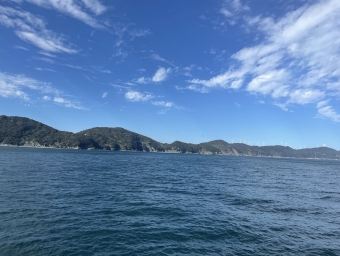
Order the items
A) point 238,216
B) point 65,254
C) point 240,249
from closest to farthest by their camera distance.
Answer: point 65,254 → point 240,249 → point 238,216

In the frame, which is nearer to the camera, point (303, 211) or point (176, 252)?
point (176, 252)

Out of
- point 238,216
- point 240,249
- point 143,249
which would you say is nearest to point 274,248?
point 240,249

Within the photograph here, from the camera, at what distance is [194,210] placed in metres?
30.5

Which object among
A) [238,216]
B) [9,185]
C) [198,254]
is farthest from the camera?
[9,185]

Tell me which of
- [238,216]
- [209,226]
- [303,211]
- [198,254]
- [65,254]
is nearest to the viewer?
[65,254]

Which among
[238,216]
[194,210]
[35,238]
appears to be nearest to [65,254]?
[35,238]

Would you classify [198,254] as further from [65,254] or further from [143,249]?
[65,254]

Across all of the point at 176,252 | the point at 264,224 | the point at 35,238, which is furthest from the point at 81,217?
the point at 264,224

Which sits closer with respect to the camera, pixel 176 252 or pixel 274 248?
pixel 176 252

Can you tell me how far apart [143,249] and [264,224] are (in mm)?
16055

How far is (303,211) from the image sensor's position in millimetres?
33406

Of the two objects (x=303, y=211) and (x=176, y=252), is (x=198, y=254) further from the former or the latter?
(x=303, y=211)

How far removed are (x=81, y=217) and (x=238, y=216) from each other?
20125mm

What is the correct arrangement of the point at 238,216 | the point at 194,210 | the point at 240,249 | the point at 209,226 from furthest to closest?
the point at 194,210, the point at 238,216, the point at 209,226, the point at 240,249
